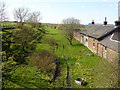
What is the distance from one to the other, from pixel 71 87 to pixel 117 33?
15.1 m

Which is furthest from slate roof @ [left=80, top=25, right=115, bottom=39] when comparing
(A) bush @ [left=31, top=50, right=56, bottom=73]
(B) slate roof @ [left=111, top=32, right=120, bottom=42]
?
(A) bush @ [left=31, top=50, right=56, bottom=73]

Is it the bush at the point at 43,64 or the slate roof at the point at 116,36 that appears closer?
the bush at the point at 43,64

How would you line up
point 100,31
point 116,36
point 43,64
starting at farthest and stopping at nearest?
point 100,31, point 116,36, point 43,64

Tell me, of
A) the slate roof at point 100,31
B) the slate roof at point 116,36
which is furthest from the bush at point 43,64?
the slate roof at point 100,31

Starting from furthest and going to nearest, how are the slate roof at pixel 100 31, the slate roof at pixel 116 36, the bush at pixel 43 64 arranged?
the slate roof at pixel 100 31 → the slate roof at pixel 116 36 → the bush at pixel 43 64

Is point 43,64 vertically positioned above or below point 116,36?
below

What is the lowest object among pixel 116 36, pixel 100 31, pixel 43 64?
pixel 43 64

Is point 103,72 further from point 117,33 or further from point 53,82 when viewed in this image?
point 117,33

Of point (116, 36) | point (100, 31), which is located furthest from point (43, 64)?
point (100, 31)

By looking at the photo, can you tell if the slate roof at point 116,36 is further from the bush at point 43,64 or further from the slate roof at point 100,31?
the bush at point 43,64

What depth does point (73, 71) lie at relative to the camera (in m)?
Answer: 14.4

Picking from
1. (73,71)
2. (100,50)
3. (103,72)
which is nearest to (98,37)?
(100,50)

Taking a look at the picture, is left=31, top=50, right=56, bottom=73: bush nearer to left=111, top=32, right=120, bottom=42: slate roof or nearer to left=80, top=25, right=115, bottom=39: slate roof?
left=111, top=32, right=120, bottom=42: slate roof

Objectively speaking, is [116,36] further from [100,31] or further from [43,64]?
[43,64]
